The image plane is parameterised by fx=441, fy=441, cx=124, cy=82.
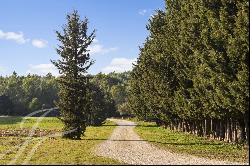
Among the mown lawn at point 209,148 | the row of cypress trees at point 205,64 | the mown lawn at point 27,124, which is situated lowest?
the mown lawn at point 209,148

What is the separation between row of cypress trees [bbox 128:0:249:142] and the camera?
29359mm

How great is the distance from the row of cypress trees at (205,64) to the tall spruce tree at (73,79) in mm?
8813

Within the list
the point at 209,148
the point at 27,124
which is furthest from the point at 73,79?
the point at 27,124

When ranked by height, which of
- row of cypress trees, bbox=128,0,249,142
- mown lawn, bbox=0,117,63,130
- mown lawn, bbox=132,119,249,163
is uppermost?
row of cypress trees, bbox=128,0,249,142

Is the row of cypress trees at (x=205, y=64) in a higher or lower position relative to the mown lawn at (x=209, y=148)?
higher

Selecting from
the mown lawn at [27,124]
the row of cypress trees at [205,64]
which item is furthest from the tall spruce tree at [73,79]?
the mown lawn at [27,124]

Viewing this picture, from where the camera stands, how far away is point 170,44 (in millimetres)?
46844

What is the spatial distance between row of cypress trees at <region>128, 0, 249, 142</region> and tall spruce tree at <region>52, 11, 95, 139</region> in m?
8.81

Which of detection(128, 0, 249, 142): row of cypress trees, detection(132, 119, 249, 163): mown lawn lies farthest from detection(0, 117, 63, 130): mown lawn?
detection(132, 119, 249, 163): mown lawn

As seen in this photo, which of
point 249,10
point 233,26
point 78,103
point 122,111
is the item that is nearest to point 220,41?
point 233,26

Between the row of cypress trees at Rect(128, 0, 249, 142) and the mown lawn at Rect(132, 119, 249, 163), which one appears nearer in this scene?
the mown lawn at Rect(132, 119, 249, 163)

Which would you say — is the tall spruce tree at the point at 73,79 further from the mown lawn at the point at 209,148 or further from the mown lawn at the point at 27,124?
the mown lawn at the point at 27,124

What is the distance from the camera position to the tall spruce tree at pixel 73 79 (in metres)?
48.9

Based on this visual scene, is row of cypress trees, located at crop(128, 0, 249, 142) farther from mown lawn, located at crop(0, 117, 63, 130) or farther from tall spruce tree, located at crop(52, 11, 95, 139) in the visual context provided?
mown lawn, located at crop(0, 117, 63, 130)
